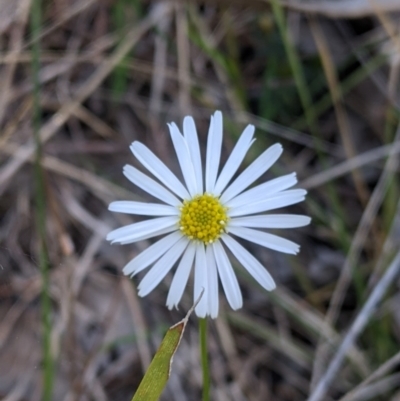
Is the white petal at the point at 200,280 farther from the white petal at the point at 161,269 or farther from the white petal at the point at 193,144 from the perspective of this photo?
the white petal at the point at 193,144

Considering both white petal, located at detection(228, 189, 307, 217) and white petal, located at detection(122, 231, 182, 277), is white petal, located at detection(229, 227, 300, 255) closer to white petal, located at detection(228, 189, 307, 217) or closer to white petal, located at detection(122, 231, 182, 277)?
white petal, located at detection(228, 189, 307, 217)

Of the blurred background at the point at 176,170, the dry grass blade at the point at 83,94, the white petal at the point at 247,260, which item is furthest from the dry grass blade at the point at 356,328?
the dry grass blade at the point at 83,94

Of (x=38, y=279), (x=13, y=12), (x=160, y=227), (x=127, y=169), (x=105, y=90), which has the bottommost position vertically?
(x=160, y=227)

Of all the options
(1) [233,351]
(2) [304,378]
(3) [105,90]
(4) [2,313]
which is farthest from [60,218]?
(2) [304,378]

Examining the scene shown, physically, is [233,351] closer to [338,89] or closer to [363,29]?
[338,89]

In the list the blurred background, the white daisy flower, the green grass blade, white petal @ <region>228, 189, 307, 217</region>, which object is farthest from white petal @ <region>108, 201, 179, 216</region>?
the blurred background

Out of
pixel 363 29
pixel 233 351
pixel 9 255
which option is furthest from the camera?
pixel 363 29

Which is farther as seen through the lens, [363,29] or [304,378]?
[363,29]
